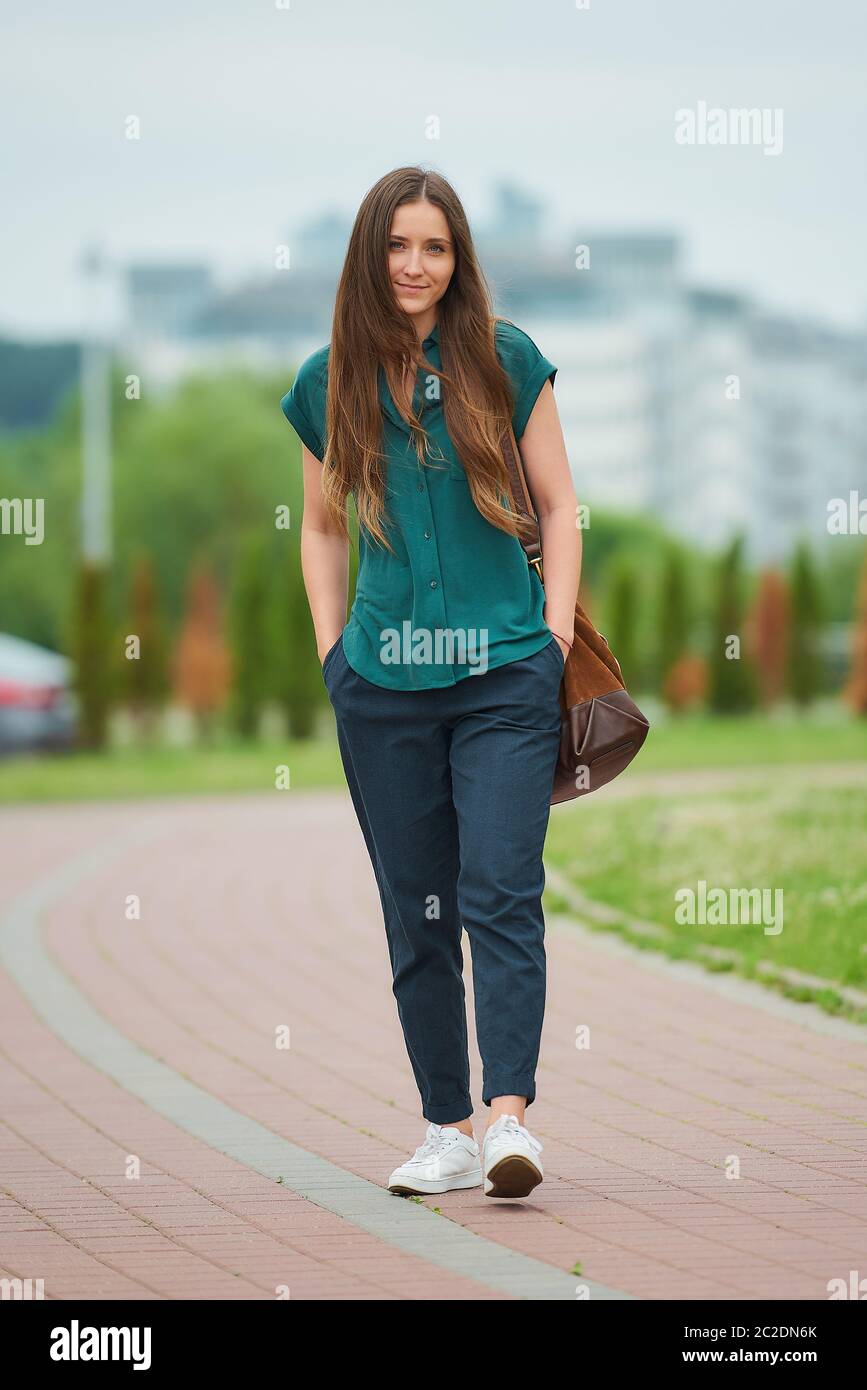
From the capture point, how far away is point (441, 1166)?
4.54 meters

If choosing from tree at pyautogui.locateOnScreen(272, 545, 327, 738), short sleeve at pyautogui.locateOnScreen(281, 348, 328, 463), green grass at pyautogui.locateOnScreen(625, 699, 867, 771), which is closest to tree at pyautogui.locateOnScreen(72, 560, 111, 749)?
tree at pyautogui.locateOnScreen(272, 545, 327, 738)

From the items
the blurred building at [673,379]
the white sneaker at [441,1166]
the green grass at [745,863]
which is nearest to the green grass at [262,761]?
the green grass at [745,863]

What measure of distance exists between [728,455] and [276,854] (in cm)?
9980

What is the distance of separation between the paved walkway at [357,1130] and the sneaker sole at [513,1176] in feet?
0.19

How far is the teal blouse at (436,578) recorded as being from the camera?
14.2 ft

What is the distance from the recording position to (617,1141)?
5047mm

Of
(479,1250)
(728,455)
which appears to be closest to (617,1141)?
(479,1250)

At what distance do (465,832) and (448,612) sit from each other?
456 millimetres

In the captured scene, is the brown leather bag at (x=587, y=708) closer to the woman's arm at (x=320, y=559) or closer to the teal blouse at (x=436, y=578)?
the teal blouse at (x=436, y=578)

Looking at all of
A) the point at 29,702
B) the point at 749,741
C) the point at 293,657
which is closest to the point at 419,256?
the point at 29,702

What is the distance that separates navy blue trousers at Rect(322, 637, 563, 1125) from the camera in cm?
432

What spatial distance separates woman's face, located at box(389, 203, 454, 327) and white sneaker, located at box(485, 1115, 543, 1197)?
5.60 ft

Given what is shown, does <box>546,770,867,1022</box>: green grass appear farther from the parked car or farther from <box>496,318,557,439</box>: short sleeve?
the parked car
